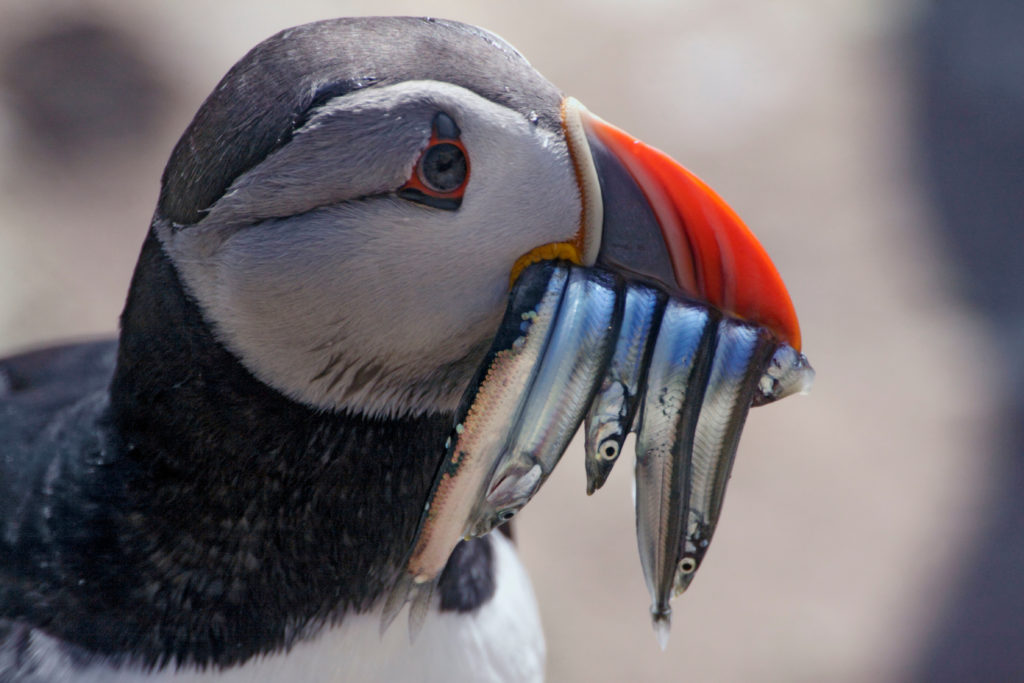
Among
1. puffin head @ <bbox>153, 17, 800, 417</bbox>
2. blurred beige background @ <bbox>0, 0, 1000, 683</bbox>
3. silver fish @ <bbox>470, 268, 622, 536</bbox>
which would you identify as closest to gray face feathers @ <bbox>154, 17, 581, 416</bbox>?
puffin head @ <bbox>153, 17, 800, 417</bbox>

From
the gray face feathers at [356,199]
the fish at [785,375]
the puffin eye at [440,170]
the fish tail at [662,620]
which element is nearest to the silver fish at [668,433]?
the fish tail at [662,620]

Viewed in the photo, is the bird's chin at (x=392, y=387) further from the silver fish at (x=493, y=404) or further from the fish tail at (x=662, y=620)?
the fish tail at (x=662, y=620)

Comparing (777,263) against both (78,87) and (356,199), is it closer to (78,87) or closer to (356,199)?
(78,87)

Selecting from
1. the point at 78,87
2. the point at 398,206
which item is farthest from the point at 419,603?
the point at 78,87

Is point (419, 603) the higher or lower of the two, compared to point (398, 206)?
lower

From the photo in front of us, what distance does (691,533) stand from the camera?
166cm

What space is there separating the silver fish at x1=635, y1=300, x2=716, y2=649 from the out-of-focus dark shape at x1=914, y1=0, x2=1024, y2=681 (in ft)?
7.99

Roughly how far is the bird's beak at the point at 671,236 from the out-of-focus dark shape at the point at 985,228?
2624 mm

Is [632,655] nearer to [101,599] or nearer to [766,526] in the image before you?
[766,526]

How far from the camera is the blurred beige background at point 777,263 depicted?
3.79 metres

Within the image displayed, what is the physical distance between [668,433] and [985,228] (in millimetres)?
4168

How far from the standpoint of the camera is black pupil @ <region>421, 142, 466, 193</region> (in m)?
1.53

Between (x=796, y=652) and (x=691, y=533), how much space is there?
2.28 metres

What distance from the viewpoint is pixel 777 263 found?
16.3ft
